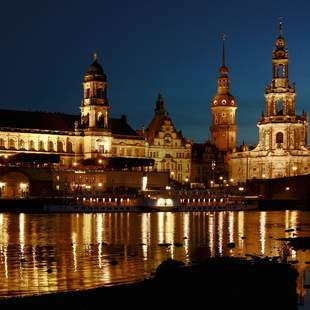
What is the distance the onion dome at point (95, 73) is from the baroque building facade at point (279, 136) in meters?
30.6

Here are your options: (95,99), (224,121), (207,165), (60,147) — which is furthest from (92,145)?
(224,121)

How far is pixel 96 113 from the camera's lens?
141 meters

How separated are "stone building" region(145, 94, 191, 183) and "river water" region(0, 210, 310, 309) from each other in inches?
2633

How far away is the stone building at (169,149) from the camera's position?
153 meters

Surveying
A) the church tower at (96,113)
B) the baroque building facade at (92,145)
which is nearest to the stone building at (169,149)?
the baroque building facade at (92,145)

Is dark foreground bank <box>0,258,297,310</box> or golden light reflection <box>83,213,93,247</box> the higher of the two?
dark foreground bank <box>0,258,297,310</box>

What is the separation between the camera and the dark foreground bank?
87.6 ft

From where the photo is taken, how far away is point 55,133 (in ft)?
465

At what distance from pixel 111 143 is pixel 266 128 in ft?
93.6

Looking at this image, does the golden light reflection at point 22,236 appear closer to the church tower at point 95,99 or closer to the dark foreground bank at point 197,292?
the dark foreground bank at point 197,292

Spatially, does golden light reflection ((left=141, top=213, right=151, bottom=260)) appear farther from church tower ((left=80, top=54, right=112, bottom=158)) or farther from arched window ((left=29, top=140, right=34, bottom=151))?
arched window ((left=29, top=140, right=34, bottom=151))

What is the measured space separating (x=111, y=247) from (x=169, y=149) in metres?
101

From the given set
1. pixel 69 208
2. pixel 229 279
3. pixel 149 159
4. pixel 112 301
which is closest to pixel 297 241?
pixel 229 279

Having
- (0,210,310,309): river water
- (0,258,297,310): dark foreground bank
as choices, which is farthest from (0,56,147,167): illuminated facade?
(0,258,297,310): dark foreground bank
